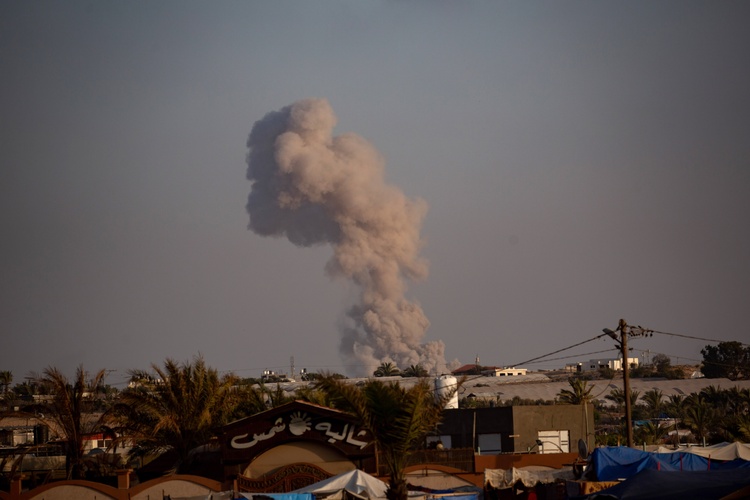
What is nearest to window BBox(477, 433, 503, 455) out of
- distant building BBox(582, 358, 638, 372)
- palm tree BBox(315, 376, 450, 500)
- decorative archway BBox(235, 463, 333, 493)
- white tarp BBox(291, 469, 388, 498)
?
decorative archway BBox(235, 463, 333, 493)

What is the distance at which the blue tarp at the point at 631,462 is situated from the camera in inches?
1046

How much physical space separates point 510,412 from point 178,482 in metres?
19.2

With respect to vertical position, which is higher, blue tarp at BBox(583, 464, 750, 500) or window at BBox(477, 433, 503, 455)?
blue tarp at BBox(583, 464, 750, 500)

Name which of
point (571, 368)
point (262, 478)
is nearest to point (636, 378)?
point (571, 368)

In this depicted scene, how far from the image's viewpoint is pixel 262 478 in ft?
96.9

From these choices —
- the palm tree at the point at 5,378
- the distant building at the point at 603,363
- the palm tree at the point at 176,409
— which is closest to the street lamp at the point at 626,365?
the palm tree at the point at 176,409

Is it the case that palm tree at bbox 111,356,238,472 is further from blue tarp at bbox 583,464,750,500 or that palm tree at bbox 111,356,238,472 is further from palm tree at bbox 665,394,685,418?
palm tree at bbox 665,394,685,418

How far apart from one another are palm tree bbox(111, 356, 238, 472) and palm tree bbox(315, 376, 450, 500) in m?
11.8

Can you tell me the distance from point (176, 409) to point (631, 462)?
15.4m

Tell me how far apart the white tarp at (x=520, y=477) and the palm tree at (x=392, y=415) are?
215 inches

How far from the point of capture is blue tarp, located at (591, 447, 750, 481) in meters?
26.6

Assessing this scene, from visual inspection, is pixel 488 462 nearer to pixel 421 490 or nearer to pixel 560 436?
pixel 421 490

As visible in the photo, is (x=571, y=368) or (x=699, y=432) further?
(x=571, y=368)

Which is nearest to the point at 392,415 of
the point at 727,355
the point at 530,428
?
the point at 530,428
